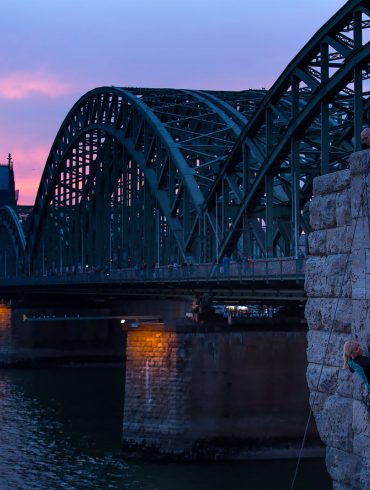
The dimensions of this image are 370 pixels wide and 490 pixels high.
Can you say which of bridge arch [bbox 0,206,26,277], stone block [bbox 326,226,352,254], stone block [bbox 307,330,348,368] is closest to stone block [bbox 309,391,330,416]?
stone block [bbox 307,330,348,368]

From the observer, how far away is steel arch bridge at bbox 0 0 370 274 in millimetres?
47156

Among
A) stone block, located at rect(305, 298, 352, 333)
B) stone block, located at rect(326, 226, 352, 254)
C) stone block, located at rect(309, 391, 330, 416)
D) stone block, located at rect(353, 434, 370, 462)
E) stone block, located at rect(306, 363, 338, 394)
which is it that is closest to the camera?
stone block, located at rect(353, 434, 370, 462)

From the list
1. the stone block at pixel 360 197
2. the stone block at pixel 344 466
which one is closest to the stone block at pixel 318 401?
the stone block at pixel 344 466

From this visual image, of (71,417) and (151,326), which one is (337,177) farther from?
(71,417)

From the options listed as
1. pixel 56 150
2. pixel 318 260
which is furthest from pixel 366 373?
pixel 56 150

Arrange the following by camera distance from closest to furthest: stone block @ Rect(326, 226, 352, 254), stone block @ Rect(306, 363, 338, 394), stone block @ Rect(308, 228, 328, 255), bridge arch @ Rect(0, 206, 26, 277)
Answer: stone block @ Rect(326, 226, 352, 254) < stone block @ Rect(306, 363, 338, 394) < stone block @ Rect(308, 228, 328, 255) < bridge arch @ Rect(0, 206, 26, 277)

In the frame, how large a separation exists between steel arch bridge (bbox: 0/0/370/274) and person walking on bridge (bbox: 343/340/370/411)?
2579cm

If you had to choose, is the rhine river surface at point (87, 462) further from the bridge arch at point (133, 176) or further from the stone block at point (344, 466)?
the stone block at point (344, 466)

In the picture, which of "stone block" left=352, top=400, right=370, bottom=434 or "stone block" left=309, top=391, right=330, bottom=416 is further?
"stone block" left=309, top=391, right=330, bottom=416

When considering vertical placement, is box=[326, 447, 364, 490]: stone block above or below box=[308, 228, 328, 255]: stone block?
below

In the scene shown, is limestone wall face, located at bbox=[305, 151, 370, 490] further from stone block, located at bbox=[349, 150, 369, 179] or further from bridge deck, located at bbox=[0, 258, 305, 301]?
bridge deck, located at bbox=[0, 258, 305, 301]

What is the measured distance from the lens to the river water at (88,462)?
40.8 metres

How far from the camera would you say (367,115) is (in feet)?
167

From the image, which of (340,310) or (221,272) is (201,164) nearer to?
(221,272)
